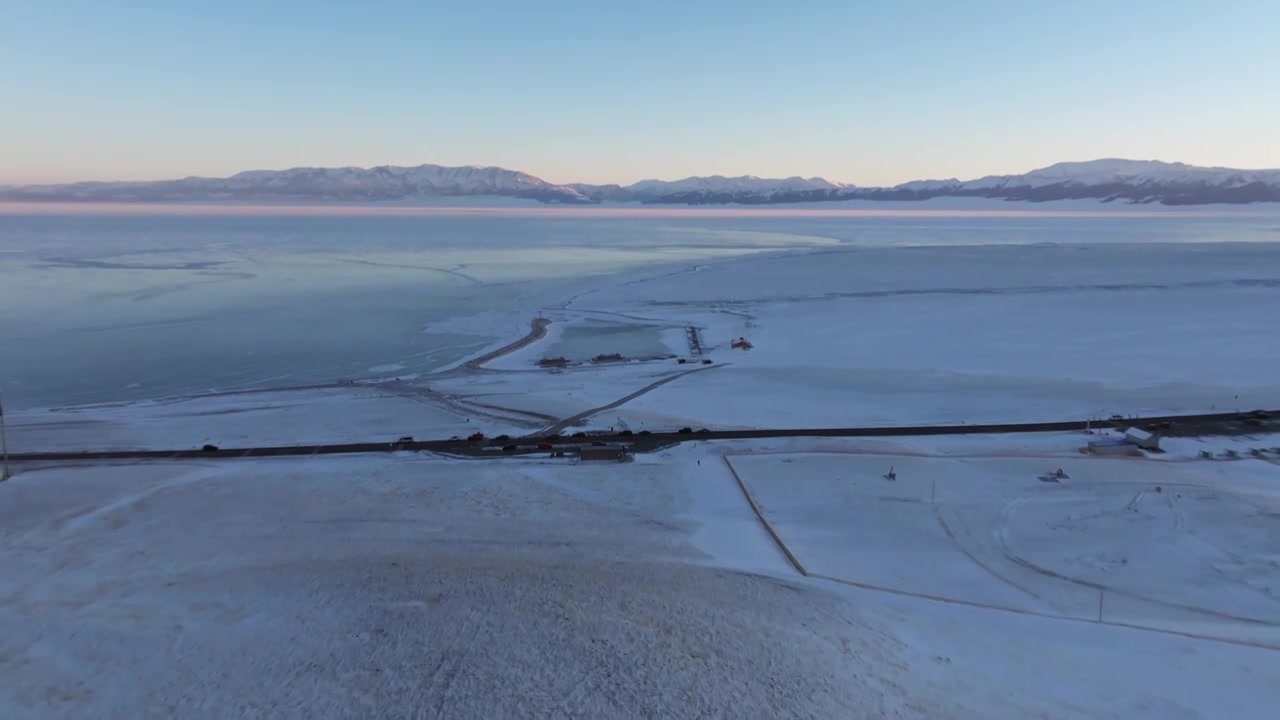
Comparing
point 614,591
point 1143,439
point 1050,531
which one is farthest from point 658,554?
point 1143,439

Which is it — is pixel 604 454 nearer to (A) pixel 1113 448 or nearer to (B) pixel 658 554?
(B) pixel 658 554

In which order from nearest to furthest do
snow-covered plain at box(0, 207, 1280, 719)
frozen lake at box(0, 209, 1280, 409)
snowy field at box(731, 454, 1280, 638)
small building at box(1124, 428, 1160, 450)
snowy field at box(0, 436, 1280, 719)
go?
snowy field at box(0, 436, 1280, 719) → snow-covered plain at box(0, 207, 1280, 719) → snowy field at box(731, 454, 1280, 638) → small building at box(1124, 428, 1160, 450) → frozen lake at box(0, 209, 1280, 409)

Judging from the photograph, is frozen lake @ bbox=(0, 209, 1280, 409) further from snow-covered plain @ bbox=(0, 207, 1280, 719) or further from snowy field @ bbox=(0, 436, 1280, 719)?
snowy field @ bbox=(0, 436, 1280, 719)

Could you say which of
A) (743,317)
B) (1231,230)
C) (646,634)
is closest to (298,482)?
(646,634)

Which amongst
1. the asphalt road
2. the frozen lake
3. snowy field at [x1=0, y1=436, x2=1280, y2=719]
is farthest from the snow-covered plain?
the frozen lake

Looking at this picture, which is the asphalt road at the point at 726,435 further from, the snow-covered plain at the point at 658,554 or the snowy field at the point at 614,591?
the snowy field at the point at 614,591

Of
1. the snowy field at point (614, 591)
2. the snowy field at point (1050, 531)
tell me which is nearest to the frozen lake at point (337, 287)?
the snowy field at point (614, 591)
